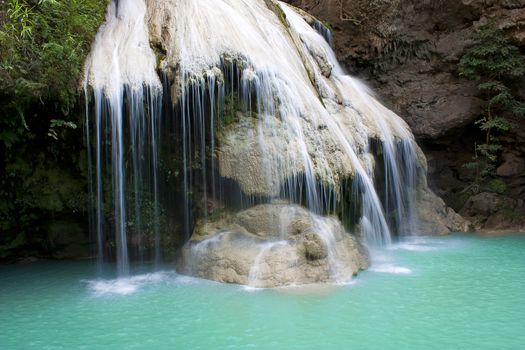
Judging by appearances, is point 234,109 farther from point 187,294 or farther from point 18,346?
point 18,346

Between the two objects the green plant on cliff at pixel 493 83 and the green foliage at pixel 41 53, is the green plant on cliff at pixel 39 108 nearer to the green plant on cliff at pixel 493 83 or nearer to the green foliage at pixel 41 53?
the green foliage at pixel 41 53

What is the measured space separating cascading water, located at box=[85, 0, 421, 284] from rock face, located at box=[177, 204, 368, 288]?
0.9 inches

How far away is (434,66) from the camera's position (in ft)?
41.5

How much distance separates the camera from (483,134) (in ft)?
40.3

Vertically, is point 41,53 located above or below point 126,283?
above

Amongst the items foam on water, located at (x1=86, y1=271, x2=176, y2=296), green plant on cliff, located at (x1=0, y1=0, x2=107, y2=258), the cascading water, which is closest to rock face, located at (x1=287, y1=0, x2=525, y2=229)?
the cascading water

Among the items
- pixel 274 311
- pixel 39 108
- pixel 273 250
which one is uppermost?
pixel 39 108

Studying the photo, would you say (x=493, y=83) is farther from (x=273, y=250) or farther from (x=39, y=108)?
(x=39, y=108)

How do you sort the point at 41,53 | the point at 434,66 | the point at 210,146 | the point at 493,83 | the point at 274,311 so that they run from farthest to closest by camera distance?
the point at 434,66 < the point at 493,83 < the point at 210,146 < the point at 41,53 < the point at 274,311

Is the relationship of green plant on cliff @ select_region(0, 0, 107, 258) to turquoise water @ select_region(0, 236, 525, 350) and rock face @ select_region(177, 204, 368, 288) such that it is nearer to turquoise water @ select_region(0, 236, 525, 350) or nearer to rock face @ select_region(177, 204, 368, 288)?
turquoise water @ select_region(0, 236, 525, 350)

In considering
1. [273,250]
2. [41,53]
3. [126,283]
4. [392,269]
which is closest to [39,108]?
[41,53]

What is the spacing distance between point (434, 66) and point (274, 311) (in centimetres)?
948

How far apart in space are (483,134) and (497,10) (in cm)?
296

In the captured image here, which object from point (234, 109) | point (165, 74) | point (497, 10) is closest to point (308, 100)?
point (234, 109)
